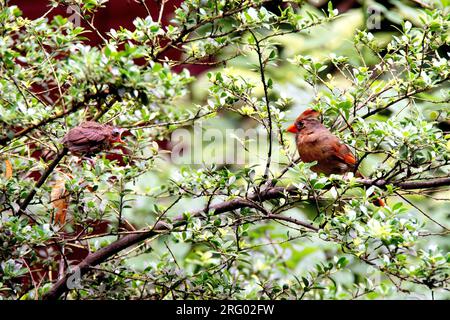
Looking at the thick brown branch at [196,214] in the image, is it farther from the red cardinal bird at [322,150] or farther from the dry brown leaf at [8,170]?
the red cardinal bird at [322,150]

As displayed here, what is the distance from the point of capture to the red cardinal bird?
2096mm

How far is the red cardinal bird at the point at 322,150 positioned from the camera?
2096mm

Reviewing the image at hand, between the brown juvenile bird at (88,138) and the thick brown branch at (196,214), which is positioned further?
the thick brown branch at (196,214)

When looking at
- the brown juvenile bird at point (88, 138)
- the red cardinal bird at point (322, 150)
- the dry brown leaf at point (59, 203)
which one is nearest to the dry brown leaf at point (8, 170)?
the dry brown leaf at point (59, 203)

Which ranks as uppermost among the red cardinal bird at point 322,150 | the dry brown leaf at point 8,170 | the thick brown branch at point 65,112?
the red cardinal bird at point 322,150

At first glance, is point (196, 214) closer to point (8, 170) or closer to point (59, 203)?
point (59, 203)

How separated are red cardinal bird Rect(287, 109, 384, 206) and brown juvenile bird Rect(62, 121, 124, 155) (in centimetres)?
82

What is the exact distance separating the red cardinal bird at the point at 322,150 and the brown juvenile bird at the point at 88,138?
0.82 m

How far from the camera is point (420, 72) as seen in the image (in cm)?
160

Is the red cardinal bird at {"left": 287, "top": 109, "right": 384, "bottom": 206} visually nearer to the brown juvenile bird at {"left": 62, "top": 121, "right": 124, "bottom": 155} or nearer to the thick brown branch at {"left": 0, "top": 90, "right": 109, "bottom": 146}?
the brown juvenile bird at {"left": 62, "top": 121, "right": 124, "bottom": 155}

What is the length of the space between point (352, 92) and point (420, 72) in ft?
0.60

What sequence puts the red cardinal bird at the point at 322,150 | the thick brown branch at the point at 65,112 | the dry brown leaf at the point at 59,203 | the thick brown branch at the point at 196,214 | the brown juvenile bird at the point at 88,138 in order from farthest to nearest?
1. the red cardinal bird at the point at 322,150
2. the dry brown leaf at the point at 59,203
3. the thick brown branch at the point at 196,214
4. the brown juvenile bird at the point at 88,138
5. the thick brown branch at the point at 65,112

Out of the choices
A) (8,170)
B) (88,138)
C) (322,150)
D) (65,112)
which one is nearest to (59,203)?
(8,170)

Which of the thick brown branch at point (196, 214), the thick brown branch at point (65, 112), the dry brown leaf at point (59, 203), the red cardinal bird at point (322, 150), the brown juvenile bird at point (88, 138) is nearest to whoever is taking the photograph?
the thick brown branch at point (65, 112)
